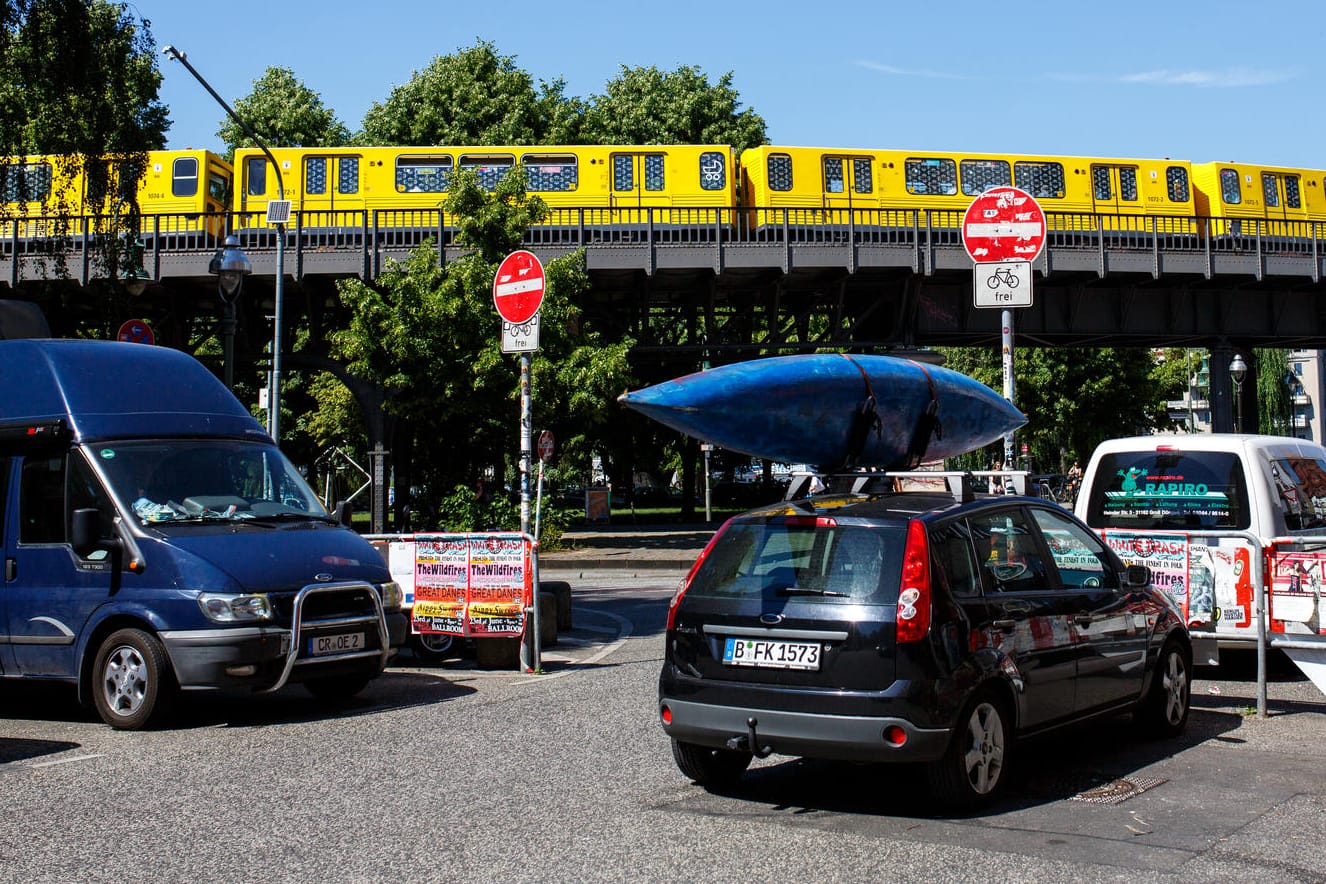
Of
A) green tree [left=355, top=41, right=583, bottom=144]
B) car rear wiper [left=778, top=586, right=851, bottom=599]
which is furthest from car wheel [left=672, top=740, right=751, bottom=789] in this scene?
green tree [left=355, top=41, right=583, bottom=144]

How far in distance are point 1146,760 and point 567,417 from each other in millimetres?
21936

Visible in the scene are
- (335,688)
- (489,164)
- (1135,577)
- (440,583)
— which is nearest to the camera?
(1135,577)

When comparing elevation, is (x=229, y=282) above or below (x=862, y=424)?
above

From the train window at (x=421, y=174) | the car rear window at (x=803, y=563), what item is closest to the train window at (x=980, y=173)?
the train window at (x=421, y=174)

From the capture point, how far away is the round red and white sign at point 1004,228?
1177cm

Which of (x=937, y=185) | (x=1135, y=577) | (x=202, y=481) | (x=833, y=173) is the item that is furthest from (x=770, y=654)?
(x=937, y=185)

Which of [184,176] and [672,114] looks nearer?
[184,176]

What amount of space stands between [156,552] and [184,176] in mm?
24139

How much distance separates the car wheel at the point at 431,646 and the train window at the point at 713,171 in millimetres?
20761

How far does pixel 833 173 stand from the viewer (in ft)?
103

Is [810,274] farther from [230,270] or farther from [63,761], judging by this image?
[63,761]

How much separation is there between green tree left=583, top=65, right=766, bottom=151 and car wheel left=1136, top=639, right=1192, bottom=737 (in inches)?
1757

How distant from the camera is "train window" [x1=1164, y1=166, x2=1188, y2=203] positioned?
3409 cm

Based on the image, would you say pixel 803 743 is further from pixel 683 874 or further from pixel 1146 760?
pixel 1146 760
